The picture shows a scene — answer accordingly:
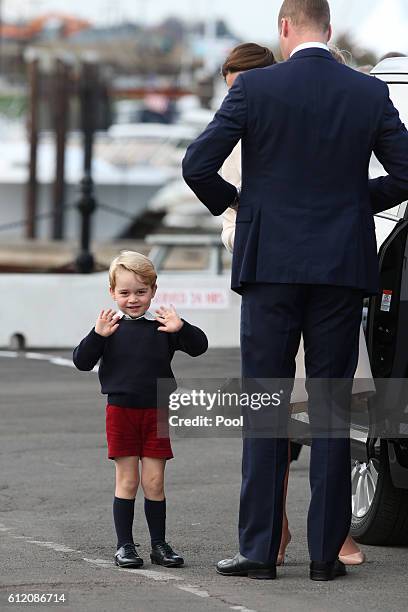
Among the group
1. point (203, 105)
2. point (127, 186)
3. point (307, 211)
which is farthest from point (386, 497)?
point (203, 105)

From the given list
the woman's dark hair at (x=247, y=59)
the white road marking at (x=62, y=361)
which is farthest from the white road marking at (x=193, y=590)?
the white road marking at (x=62, y=361)

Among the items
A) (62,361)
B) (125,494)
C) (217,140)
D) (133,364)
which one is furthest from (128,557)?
(62,361)

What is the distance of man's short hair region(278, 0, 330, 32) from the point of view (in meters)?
6.18

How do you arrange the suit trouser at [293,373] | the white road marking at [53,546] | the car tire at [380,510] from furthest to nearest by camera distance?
1. the car tire at [380,510]
2. the white road marking at [53,546]
3. the suit trouser at [293,373]

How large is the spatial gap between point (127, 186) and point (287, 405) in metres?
36.7

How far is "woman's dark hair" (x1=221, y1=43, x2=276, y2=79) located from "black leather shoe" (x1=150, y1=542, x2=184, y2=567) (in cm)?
195

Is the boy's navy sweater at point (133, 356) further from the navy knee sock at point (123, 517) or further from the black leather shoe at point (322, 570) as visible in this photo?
the black leather shoe at point (322, 570)

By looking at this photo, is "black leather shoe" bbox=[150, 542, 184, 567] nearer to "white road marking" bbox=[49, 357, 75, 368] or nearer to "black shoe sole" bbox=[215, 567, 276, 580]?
"black shoe sole" bbox=[215, 567, 276, 580]

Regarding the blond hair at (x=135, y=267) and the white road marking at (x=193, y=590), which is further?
the blond hair at (x=135, y=267)

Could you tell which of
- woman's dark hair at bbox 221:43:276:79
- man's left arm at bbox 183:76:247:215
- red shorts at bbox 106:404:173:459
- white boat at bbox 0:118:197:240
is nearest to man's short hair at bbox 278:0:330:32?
man's left arm at bbox 183:76:247:215

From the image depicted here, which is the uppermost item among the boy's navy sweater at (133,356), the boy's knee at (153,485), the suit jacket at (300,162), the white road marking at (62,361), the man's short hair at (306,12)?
the man's short hair at (306,12)

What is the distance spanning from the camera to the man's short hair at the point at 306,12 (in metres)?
6.18

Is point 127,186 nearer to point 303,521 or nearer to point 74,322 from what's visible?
point 74,322

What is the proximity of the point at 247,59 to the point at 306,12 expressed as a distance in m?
0.74
